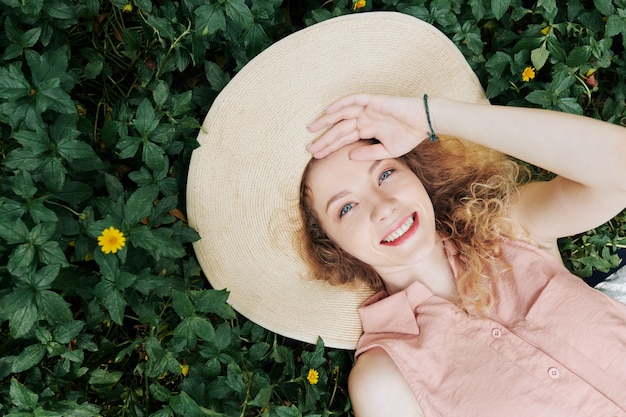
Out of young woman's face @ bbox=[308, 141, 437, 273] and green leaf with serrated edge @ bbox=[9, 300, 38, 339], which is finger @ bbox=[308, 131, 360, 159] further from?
green leaf with serrated edge @ bbox=[9, 300, 38, 339]

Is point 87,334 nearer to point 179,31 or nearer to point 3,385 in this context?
point 3,385

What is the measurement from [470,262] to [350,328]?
0.45 m

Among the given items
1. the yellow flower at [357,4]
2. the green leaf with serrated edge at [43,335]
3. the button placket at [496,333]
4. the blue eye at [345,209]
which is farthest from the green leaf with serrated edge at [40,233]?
the button placket at [496,333]

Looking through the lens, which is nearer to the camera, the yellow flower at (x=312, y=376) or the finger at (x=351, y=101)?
the finger at (x=351, y=101)

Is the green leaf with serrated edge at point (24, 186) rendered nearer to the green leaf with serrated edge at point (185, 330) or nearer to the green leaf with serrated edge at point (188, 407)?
the green leaf with serrated edge at point (185, 330)

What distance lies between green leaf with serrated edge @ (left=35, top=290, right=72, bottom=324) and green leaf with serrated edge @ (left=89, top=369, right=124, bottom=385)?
12.9 inches

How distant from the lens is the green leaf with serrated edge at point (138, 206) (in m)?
1.55

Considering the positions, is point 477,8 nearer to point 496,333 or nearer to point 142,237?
point 496,333

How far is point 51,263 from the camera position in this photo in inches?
57.5

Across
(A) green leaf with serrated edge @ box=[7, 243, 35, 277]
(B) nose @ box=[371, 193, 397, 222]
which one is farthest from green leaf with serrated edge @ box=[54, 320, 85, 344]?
(B) nose @ box=[371, 193, 397, 222]

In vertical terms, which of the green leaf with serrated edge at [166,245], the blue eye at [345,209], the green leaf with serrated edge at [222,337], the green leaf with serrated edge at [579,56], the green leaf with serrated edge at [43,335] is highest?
the green leaf with serrated edge at [579,56]

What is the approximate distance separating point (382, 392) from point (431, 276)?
42cm

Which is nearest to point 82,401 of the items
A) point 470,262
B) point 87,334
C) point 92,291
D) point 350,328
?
point 87,334

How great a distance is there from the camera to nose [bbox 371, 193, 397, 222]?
70.2 inches
